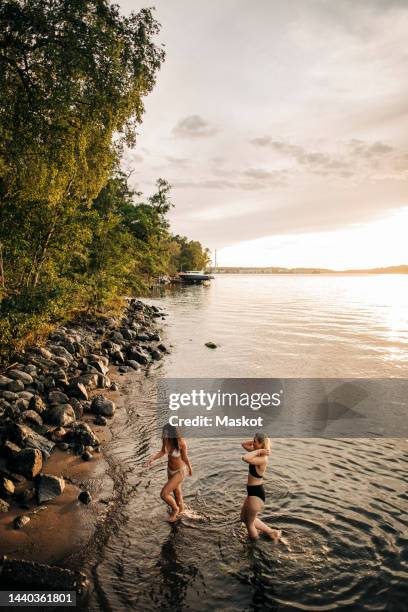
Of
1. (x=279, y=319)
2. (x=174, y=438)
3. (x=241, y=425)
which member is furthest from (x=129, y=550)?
(x=279, y=319)

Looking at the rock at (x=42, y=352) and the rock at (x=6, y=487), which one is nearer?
the rock at (x=6, y=487)

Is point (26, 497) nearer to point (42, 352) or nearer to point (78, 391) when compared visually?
point (78, 391)

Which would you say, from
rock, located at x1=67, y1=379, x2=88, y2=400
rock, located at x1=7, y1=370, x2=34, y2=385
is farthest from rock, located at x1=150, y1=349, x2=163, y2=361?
rock, located at x1=7, y1=370, x2=34, y2=385

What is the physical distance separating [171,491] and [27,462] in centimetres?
291

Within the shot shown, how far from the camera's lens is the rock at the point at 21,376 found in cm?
1107

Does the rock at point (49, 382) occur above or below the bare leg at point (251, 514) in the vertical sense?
above

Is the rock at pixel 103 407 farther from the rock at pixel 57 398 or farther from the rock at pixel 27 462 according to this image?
the rock at pixel 27 462

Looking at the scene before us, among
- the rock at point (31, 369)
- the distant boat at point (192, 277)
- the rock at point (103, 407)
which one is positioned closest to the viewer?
the rock at point (103, 407)

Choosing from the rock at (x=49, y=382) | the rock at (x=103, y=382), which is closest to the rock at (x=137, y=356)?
the rock at (x=103, y=382)

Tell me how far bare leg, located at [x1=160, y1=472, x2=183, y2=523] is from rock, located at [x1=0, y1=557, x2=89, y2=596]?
1.81 meters

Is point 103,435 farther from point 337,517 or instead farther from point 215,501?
point 337,517

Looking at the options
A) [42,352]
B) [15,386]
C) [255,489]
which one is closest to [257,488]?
[255,489]

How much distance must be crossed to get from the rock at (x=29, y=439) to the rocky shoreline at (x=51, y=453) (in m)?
0.02

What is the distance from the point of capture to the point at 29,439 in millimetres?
8055
